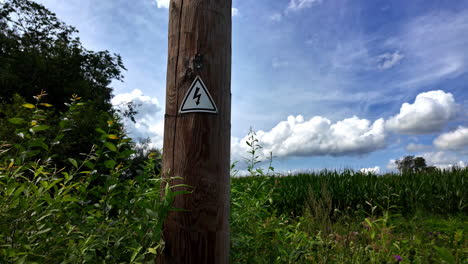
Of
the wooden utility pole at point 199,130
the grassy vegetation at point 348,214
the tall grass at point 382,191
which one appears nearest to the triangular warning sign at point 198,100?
the wooden utility pole at point 199,130

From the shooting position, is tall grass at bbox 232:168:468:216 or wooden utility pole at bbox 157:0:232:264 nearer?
wooden utility pole at bbox 157:0:232:264

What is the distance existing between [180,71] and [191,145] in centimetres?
59

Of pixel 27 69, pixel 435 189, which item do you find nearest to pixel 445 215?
pixel 435 189

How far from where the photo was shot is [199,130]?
2.31m

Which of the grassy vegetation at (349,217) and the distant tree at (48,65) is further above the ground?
the distant tree at (48,65)

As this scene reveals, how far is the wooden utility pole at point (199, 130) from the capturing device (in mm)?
2289

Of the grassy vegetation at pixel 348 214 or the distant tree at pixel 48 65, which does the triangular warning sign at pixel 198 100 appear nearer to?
the grassy vegetation at pixel 348 214

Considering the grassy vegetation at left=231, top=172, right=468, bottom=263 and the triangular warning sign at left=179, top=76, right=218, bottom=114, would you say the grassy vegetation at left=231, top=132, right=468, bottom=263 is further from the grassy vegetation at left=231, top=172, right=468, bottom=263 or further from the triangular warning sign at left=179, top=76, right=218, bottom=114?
the triangular warning sign at left=179, top=76, right=218, bottom=114

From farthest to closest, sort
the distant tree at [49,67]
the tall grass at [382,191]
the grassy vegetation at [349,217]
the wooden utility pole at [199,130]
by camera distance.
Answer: the distant tree at [49,67] < the tall grass at [382,191] < the grassy vegetation at [349,217] < the wooden utility pole at [199,130]

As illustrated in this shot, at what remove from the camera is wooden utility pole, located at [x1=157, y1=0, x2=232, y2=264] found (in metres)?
2.29

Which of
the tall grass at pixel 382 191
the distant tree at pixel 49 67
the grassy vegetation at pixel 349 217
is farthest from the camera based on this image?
the distant tree at pixel 49 67

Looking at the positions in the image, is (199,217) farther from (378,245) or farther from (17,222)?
(378,245)

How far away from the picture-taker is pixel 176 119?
2.40m

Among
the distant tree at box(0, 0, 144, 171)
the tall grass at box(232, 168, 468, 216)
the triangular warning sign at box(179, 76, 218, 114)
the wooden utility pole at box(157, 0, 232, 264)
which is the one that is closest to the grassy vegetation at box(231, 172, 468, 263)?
the tall grass at box(232, 168, 468, 216)
